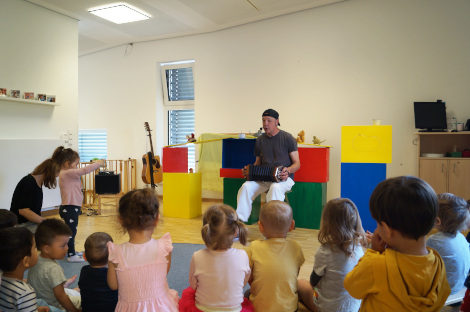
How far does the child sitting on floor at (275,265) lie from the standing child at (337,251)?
0.43 feet

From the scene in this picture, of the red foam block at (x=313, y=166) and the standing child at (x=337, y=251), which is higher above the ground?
the red foam block at (x=313, y=166)

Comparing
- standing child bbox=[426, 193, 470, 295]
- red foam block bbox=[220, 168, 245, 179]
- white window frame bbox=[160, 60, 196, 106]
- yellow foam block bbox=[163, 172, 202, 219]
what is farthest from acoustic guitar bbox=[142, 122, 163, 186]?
standing child bbox=[426, 193, 470, 295]

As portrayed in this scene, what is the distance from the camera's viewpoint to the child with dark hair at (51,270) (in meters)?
1.73

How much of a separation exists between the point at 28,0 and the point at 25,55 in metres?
0.74

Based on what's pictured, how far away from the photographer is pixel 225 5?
498cm

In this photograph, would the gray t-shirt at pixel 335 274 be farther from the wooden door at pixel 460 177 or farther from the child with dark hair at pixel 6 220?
the wooden door at pixel 460 177

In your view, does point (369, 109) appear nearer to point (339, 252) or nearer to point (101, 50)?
point (339, 252)

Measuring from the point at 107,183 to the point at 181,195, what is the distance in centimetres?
129

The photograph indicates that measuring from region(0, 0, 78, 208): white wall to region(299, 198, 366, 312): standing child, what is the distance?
4.29 metres

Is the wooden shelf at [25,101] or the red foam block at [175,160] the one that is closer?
the wooden shelf at [25,101]

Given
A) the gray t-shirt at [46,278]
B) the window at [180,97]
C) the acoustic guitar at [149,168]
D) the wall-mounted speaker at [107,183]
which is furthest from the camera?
the window at [180,97]

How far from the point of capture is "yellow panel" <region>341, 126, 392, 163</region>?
3555mm

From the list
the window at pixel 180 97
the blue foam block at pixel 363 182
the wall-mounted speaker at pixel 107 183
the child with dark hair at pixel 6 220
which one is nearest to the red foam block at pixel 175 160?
the wall-mounted speaker at pixel 107 183

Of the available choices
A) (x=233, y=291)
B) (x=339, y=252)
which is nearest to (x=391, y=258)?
(x=339, y=252)
